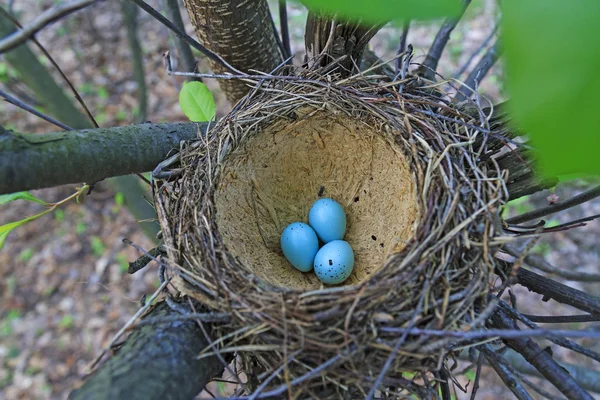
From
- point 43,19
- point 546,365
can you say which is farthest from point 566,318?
point 43,19

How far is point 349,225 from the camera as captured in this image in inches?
79.1

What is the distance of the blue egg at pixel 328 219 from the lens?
187 centimetres

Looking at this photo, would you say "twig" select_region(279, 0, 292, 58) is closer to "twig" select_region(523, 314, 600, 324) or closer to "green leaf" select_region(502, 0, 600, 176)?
"twig" select_region(523, 314, 600, 324)

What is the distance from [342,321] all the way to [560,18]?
862mm

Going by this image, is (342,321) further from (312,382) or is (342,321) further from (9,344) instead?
(9,344)

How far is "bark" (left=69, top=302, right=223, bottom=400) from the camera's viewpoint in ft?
2.67

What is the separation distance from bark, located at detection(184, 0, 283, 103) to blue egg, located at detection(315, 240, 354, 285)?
2.36ft

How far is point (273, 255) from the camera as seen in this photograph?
1.89 meters

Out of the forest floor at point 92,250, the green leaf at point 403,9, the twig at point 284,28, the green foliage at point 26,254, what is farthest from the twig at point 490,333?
the green foliage at point 26,254

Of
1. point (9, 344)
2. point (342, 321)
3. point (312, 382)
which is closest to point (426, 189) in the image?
point (342, 321)

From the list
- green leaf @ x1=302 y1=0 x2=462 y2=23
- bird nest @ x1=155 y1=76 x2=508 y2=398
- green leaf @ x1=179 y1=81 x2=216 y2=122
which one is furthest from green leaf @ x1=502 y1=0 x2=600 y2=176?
green leaf @ x1=179 y1=81 x2=216 y2=122

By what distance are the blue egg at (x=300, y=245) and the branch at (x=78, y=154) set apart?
2.24 feet

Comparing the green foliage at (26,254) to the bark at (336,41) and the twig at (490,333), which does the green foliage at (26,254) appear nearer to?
the bark at (336,41)

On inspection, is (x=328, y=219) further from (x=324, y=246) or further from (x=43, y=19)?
(x=43, y=19)
